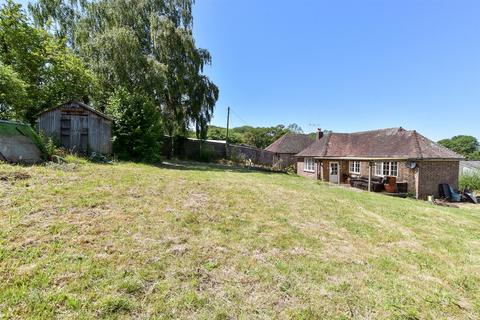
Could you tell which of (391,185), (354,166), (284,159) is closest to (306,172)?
(354,166)

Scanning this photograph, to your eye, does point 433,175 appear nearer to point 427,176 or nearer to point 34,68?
point 427,176

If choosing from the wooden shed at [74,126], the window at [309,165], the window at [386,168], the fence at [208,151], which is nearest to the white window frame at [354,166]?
the window at [386,168]

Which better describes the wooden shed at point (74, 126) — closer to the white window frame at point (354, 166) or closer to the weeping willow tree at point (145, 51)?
the weeping willow tree at point (145, 51)

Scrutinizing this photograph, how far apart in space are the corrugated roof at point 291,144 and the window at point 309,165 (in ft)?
19.2

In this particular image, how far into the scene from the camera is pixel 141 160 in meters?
13.1

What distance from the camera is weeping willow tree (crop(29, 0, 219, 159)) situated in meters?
16.3

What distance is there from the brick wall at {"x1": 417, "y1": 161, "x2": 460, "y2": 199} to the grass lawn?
30.7 feet

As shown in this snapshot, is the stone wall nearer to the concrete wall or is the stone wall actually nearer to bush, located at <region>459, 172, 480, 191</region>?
bush, located at <region>459, 172, 480, 191</region>

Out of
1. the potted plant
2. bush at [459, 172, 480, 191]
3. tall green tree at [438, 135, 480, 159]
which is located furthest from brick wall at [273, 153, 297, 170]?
tall green tree at [438, 135, 480, 159]

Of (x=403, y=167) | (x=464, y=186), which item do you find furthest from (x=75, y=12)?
(x=464, y=186)

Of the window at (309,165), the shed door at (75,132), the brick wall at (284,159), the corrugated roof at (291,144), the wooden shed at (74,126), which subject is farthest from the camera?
the corrugated roof at (291,144)

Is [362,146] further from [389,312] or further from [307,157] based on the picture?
[389,312]

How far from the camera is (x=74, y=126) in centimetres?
1155

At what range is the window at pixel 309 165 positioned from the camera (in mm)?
21509
